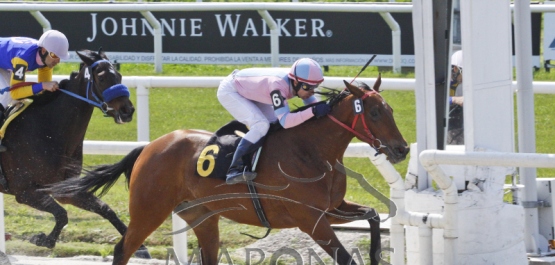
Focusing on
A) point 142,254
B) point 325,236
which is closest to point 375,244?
point 325,236

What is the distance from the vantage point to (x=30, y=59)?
675 centimetres

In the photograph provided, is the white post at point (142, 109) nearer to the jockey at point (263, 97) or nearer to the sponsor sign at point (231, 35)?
the jockey at point (263, 97)

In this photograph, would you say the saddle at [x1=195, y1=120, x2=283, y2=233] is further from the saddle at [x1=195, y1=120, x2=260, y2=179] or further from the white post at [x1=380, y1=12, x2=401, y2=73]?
the white post at [x1=380, y1=12, x2=401, y2=73]

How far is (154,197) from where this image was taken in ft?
19.1

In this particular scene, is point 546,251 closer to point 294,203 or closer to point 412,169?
point 412,169

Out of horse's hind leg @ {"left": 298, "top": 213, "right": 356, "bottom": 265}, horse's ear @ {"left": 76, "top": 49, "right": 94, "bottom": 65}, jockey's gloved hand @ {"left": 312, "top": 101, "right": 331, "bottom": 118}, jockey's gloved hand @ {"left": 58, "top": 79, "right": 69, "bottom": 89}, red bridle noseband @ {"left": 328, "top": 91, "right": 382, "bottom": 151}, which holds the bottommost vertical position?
horse's hind leg @ {"left": 298, "top": 213, "right": 356, "bottom": 265}

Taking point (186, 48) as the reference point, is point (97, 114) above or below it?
below

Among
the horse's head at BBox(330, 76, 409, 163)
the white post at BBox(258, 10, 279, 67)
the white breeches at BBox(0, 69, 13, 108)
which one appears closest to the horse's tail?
the white breeches at BBox(0, 69, 13, 108)

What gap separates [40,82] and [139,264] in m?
1.48

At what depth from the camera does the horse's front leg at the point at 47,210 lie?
6.46 meters

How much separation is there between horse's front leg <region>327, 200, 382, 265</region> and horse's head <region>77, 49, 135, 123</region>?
167 centimetres

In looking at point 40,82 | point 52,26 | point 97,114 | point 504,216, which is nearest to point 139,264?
point 40,82

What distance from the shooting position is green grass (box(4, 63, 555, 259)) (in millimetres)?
7300

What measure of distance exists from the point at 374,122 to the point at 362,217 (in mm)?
595
